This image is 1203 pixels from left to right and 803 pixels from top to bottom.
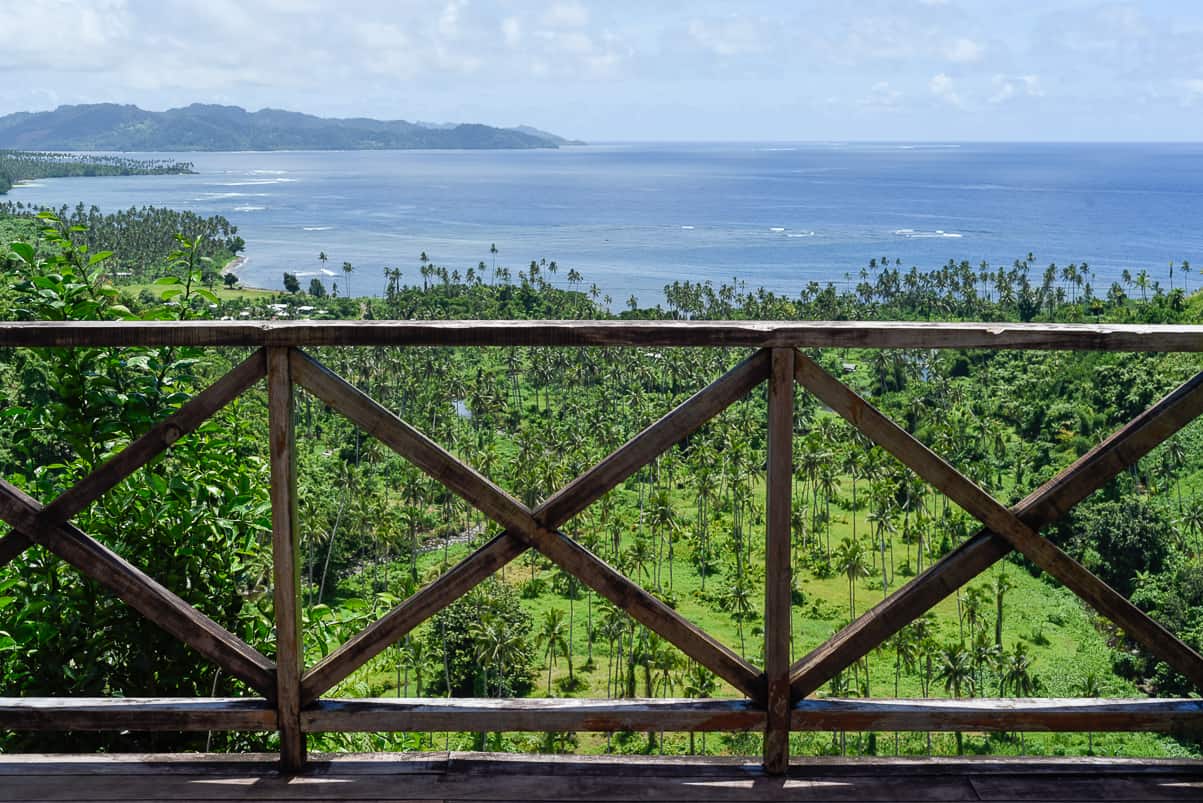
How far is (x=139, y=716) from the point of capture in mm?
2084

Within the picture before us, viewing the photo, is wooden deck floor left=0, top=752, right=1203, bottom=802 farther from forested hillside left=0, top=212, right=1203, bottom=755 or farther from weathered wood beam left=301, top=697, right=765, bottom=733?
forested hillside left=0, top=212, right=1203, bottom=755

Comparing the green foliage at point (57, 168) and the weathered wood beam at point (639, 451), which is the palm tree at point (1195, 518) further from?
the green foliage at point (57, 168)

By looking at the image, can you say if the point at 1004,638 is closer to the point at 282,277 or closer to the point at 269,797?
the point at 269,797

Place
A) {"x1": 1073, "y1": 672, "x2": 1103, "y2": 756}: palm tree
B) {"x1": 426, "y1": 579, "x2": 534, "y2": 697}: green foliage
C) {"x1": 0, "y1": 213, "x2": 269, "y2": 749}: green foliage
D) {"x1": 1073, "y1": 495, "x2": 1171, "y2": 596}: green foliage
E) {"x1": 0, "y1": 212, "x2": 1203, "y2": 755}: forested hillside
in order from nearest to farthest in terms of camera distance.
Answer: {"x1": 0, "y1": 213, "x2": 269, "y2": 749}: green foliage
{"x1": 1073, "y1": 672, "x2": 1103, "y2": 756}: palm tree
{"x1": 0, "y1": 212, "x2": 1203, "y2": 755}: forested hillside
{"x1": 426, "y1": 579, "x2": 534, "y2": 697}: green foliage
{"x1": 1073, "y1": 495, "x2": 1171, "y2": 596}: green foliage

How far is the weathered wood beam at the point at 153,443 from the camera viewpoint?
1.95 metres

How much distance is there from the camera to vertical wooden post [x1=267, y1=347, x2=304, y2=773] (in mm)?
1974

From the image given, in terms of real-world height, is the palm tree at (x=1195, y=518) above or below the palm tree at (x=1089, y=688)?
above

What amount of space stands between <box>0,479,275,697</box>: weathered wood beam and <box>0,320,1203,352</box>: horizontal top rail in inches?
12.8

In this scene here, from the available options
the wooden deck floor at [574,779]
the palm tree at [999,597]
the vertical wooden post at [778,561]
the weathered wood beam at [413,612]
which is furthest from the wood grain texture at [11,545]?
the palm tree at [999,597]

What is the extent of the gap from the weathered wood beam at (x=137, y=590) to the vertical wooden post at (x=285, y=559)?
46 millimetres

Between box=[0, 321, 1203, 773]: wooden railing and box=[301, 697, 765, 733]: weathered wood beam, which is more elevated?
box=[0, 321, 1203, 773]: wooden railing

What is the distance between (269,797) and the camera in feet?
6.57

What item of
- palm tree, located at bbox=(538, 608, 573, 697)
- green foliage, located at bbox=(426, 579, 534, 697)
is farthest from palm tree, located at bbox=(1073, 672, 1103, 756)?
green foliage, located at bbox=(426, 579, 534, 697)

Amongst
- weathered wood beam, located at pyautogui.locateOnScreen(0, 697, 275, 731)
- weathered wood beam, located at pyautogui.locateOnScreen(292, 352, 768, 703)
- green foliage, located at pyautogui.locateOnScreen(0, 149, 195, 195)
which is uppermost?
green foliage, located at pyautogui.locateOnScreen(0, 149, 195, 195)
